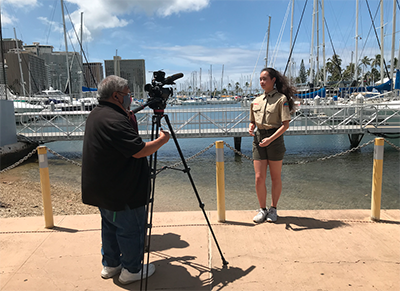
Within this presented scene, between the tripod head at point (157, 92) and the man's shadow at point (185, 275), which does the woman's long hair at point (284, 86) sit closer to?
the tripod head at point (157, 92)

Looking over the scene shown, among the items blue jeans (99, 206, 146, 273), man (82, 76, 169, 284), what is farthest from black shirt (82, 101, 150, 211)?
blue jeans (99, 206, 146, 273)

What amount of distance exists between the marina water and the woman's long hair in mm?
2377

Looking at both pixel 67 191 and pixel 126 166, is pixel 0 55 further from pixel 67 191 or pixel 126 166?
pixel 126 166

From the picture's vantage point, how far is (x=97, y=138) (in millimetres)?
2361

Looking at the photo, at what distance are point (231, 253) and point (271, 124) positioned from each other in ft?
5.33

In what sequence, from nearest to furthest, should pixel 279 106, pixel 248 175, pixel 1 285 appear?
pixel 1 285
pixel 279 106
pixel 248 175

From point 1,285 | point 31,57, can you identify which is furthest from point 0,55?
point 31,57

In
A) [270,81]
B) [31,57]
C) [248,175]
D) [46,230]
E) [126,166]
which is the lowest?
[248,175]

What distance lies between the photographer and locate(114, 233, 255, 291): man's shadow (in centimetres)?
264

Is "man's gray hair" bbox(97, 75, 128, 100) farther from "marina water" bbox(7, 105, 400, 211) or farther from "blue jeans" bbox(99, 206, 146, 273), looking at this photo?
"marina water" bbox(7, 105, 400, 211)

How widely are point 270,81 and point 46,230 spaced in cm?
345

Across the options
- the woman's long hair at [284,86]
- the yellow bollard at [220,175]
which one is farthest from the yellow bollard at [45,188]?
the woman's long hair at [284,86]

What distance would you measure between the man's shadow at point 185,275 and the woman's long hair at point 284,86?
2.10 meters

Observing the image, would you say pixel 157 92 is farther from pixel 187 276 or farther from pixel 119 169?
pixel 187 276
